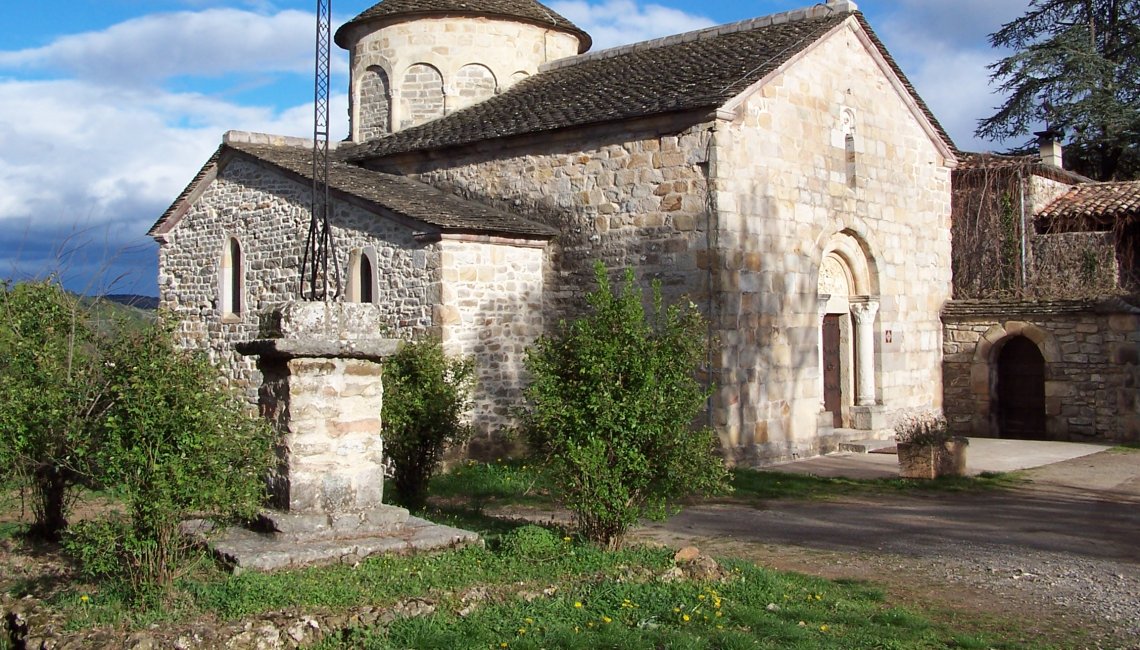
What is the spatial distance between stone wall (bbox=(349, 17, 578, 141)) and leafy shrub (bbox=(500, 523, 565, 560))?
1337 centimetres

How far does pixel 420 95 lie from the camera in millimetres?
20016

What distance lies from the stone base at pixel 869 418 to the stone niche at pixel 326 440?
10.5 metres

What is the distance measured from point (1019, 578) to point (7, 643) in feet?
23.5

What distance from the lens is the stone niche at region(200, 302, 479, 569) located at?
731 cm

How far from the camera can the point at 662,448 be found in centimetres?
800

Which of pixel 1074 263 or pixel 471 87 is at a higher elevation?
pixel 471 87

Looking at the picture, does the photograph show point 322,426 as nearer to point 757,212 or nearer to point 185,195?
point 757,212

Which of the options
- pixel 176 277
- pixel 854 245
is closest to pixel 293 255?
pixel 176 277

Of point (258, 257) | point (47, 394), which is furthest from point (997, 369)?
point (47, 394)

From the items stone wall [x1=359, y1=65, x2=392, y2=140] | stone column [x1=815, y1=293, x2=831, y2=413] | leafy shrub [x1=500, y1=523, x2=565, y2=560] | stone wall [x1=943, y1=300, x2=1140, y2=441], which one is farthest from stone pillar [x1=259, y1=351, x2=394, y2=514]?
stone wall [x1=943, y1=300, x2=1140, y2=441]

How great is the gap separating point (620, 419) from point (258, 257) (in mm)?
11213

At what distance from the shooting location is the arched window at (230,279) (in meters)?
18.1

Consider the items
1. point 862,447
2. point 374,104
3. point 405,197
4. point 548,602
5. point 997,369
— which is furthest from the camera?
point 374,104

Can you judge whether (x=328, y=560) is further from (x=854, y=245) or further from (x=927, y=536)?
(x=854, y=245)
